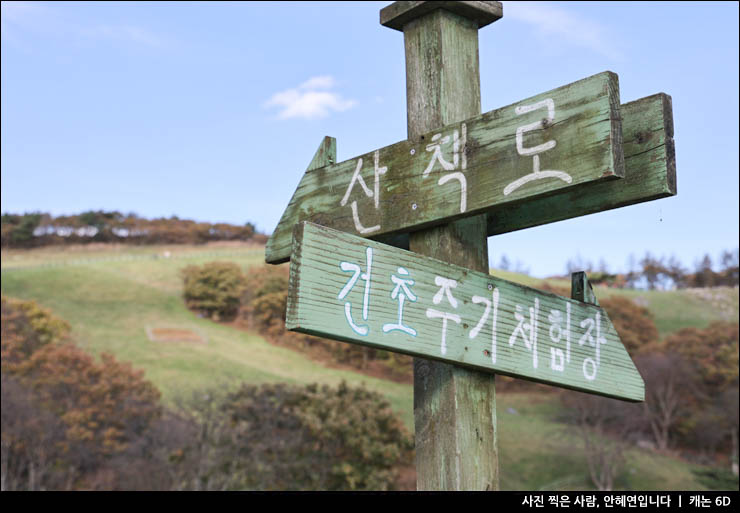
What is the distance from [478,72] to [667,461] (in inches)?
1081

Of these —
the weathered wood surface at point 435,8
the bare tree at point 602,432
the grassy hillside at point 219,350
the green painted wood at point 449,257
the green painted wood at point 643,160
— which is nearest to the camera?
the green painted wood at point 643,160

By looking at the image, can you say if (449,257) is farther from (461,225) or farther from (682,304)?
(682,304)

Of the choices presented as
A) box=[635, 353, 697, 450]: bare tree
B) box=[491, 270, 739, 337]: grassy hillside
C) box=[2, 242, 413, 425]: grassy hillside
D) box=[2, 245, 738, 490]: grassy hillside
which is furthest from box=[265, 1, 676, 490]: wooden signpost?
box=[491, 270, 739, 337]: grassy hillside

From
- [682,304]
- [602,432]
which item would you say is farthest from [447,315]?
[682,304]

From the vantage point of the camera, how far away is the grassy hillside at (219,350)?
25156 mm

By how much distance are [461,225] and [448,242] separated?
79 mm

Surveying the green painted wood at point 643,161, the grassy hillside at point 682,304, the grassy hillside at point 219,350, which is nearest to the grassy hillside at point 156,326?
the grassy hillside at point 219,350

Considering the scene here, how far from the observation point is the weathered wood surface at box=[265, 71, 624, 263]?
6.41 feet

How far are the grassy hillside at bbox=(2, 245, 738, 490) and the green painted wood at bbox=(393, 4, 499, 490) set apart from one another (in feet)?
65.0

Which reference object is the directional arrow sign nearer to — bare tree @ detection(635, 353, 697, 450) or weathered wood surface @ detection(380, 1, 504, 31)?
weathered wood surface @ detection(380, 1, 504, 31)

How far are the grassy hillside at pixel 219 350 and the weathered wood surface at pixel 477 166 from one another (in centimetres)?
1980

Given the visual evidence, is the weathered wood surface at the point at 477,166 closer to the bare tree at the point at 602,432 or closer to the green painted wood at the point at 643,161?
the green painted wood at the point at 643,161

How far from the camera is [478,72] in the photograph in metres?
2.48

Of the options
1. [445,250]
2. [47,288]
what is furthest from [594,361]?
[47,288]
